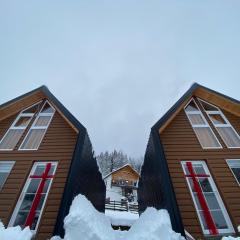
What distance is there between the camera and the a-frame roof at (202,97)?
7.58m

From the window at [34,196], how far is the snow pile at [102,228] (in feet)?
12.9

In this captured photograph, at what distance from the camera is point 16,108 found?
889 cm

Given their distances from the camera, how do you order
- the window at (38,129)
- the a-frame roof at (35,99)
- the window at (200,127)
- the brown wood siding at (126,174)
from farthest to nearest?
the brown wood siding at (126,174) < the a-frame roof at (35,99) < the window at (38,129) < the window at (200,127)

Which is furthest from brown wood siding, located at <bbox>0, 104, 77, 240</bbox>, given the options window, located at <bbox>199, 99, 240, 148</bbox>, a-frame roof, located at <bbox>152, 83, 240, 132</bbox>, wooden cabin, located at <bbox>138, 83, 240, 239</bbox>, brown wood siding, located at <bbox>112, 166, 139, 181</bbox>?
brown wood siding, located at <bbox>112, 166, 139, 181</bbox>

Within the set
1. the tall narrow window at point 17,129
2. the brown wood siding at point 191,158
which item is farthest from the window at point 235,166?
the tall narrow window at point 17,129

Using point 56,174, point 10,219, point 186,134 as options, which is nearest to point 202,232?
point 186,134

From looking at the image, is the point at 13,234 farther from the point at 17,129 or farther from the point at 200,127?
the point at 200,127

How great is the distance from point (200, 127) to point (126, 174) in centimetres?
2105

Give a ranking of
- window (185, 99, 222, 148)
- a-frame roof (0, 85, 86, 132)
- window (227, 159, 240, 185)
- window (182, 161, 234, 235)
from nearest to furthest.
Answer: window (182, 161, 234, 235), window (227, 159, 240, 185), window (185, 99, 222, 148), a-frame roof (0, 85, 86, 132)

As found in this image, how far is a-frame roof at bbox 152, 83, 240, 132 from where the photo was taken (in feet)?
24.9

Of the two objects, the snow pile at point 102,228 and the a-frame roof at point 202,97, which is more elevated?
the a-frame roof at point 202,97

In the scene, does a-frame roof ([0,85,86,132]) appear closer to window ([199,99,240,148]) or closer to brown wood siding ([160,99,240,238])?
brown wood siding ([160,99,240,238])

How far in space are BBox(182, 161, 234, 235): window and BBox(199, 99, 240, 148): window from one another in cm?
166

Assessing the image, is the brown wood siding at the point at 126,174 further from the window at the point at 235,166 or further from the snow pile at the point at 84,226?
the snow pile at the point at 84,226
